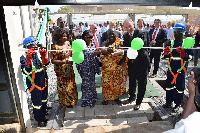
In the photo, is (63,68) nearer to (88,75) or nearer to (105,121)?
(88,75)

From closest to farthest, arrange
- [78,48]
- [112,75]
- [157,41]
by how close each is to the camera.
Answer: [78,48] < [112,75] < [157,41]

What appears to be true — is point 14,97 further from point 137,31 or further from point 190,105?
point 137,31

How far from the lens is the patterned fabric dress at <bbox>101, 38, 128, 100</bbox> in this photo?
13.6 ft

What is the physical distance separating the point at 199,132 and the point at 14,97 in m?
2.53

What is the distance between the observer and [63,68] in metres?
3.92

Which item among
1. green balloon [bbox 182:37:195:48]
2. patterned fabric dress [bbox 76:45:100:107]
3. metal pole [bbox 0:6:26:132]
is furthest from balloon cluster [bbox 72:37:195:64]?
metal pole [bbox 0:6:26:132]

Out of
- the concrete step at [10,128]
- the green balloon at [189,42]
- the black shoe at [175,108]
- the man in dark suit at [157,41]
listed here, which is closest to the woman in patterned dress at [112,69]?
the black shoe at [175,108]

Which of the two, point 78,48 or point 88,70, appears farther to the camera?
point 88,70

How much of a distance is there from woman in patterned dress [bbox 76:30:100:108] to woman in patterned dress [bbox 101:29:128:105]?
255 millimetres

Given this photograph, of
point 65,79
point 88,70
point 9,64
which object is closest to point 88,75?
point 88,70

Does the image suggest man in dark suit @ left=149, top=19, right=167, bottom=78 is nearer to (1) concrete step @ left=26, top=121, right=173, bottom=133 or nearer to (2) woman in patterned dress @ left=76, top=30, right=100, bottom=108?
(2) woman in patterned dress @ left=76, top=30, right=100, bottom=108

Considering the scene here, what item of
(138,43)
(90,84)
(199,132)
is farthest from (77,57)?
(199,132)

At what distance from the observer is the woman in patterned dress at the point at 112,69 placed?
3.98 metres

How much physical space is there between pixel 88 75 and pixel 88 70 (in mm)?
127
